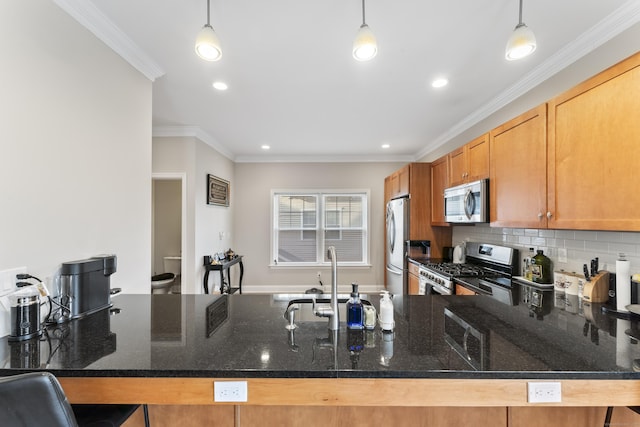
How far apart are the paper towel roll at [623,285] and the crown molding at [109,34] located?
325 cm

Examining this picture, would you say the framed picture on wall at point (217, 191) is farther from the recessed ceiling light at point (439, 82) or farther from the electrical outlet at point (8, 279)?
the recessed ceiling light at point (439, 82)

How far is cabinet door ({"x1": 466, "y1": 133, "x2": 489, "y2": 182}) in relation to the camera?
244 cm

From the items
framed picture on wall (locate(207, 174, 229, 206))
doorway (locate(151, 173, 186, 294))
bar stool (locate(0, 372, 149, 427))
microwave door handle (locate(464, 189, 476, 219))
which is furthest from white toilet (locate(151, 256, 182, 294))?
microwave door handle (locate(464, 189, 476, 219))

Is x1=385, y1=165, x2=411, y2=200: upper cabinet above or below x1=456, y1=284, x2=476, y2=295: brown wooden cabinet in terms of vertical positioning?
above

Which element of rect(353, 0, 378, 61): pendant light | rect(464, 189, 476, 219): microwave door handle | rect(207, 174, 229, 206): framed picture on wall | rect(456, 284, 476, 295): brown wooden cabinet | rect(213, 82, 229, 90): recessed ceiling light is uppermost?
rect(213, 82, 229, 90): recessed ceiling light

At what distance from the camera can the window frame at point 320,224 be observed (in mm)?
5172

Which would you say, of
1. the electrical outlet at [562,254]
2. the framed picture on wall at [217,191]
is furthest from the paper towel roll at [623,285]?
the framed picture on wall at [217,191]

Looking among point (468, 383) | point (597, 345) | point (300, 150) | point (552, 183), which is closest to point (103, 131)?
point (468, 383)

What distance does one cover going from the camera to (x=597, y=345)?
3.59ft

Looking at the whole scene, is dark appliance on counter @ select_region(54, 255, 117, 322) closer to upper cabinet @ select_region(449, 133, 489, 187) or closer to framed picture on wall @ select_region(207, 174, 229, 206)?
framed picture on wall @ select_region(207, 174, 229, 206)

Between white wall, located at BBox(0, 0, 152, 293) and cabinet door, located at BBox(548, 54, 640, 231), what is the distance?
280cm

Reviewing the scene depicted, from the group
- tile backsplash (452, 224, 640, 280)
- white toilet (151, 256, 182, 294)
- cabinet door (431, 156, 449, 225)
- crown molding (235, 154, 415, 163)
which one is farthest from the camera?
crown molding (235, 154, 415, 163)

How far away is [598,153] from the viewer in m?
1.46

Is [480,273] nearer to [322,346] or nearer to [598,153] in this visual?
[598,153]
